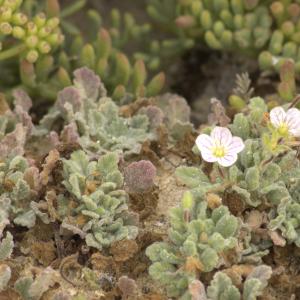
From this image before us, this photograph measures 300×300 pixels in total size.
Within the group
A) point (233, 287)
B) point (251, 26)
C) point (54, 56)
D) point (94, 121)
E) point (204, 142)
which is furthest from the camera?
point (54, 56)

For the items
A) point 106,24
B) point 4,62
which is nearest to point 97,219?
point 4,62

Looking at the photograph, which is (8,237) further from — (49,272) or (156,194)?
(156,194)

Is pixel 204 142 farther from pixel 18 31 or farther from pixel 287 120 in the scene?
pixel 18 31

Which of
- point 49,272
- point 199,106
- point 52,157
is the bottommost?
point 199,106

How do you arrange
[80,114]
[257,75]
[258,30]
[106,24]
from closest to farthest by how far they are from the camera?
[80,114], [258,30], [257,75], [106,24]

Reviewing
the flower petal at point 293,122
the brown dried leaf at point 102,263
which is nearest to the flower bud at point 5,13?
the brown dried leaf at point 102,263

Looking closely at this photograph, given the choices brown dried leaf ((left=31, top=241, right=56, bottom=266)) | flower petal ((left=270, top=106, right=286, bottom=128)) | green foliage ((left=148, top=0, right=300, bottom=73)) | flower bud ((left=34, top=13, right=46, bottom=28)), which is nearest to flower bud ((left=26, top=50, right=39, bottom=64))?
flower bud ((left=34, top=13, right=46, bottom=28))

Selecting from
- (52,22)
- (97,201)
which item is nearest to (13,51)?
(52,22)
